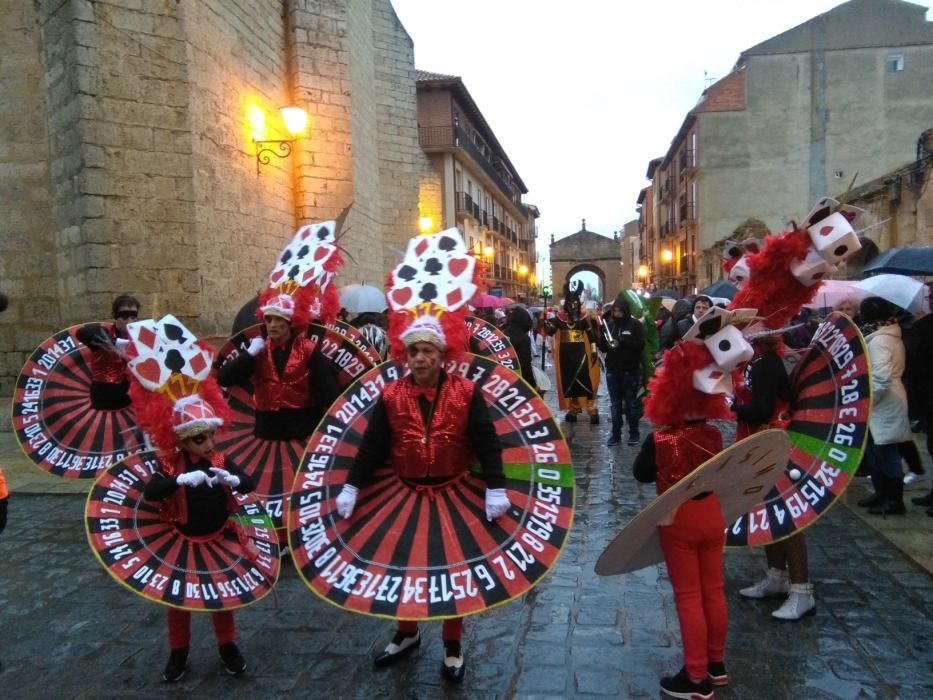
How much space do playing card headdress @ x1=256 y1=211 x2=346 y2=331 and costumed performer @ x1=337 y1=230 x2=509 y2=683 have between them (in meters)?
1.65

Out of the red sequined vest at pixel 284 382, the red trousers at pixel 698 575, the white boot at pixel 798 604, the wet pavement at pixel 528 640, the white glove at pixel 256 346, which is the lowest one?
the wet pavement at pixel 528 640

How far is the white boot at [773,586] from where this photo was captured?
4438 millimetres

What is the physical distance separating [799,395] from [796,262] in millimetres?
926

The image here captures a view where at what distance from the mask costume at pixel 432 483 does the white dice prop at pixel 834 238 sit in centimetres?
165

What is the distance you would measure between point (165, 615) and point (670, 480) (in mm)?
3312

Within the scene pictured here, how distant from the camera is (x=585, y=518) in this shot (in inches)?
249

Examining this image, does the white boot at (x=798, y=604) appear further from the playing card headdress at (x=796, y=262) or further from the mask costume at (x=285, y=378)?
the mask costume at (x=285, y=378)

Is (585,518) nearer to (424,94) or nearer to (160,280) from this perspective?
(160,280)

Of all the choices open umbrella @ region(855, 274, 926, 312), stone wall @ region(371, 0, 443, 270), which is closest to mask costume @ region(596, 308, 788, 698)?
open umbrella @ region(855, 274, 926, 312)

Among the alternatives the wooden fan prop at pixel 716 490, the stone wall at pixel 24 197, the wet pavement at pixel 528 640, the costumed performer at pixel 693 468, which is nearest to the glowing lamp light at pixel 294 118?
the stone wall at pixel 24 197

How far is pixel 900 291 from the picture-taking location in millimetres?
5754

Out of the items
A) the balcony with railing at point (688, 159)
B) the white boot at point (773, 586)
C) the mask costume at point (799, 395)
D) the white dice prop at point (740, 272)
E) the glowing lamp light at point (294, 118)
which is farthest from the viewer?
the balcony with railing at point (688, 159)

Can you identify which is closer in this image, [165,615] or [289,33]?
[165,615]

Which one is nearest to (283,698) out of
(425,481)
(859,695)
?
(425,481)
